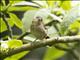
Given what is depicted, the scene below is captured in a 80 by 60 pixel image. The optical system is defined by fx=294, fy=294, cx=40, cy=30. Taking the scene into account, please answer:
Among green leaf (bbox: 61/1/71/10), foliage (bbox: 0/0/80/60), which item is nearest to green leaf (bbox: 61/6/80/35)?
foliage (bbox: 0/0/80/60)

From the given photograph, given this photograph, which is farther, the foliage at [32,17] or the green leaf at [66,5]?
the green leaf at [66,5]

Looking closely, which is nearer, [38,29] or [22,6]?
[38,29]

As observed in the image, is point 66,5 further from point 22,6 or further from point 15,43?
point 15,43

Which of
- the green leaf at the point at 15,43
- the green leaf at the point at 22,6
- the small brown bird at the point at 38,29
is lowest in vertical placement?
the green leaf at the point at 15,43

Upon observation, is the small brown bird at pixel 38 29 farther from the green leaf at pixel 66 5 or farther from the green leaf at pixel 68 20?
the green leaf at pixel 66 5

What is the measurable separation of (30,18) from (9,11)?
0.14 ft

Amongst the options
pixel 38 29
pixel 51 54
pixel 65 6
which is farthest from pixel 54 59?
pixel 38 29

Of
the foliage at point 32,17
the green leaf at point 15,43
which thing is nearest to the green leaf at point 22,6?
the foliage at point 32,17

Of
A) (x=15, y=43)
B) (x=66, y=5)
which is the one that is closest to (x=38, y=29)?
(x=15, y=43)

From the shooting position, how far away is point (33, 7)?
0.62m

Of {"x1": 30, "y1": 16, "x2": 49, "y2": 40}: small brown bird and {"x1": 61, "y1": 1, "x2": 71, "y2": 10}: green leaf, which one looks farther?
{"x1": 61, "y1": 1, "x2": 71, "y2": 10}: green leaf

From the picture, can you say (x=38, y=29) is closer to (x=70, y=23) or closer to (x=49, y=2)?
(x=70, y=23)

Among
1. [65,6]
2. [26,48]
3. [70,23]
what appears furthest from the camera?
[65,6]

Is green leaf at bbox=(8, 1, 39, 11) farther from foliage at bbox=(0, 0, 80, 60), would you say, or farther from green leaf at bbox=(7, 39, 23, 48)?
green leaf at bbox=(7, 39, 23, 48)
